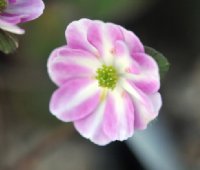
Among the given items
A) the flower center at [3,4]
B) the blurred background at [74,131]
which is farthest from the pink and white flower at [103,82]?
the blurred background at [74,131]

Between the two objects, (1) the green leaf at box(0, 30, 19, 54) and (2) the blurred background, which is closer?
(1) the green leaf at box(0, 30, 19, 54)

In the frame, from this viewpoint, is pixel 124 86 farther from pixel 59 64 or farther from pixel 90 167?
pixel 90 167

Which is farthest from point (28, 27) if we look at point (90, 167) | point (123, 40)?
point (123, 40)

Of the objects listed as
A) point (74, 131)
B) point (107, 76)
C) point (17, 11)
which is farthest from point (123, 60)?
point (74, 131)

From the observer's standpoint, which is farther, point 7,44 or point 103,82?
point 103,82

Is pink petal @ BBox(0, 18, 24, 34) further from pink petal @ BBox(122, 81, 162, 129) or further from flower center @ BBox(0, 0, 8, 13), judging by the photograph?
pink petal @ BBox(122, 81, 162, 129)

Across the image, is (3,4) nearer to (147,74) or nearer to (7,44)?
(7,44)

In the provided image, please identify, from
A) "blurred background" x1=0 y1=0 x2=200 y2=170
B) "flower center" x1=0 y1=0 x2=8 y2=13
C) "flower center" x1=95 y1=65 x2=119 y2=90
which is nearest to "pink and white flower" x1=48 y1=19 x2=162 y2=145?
"flower center" x1=95 y1=65 x2=119 y2=90
